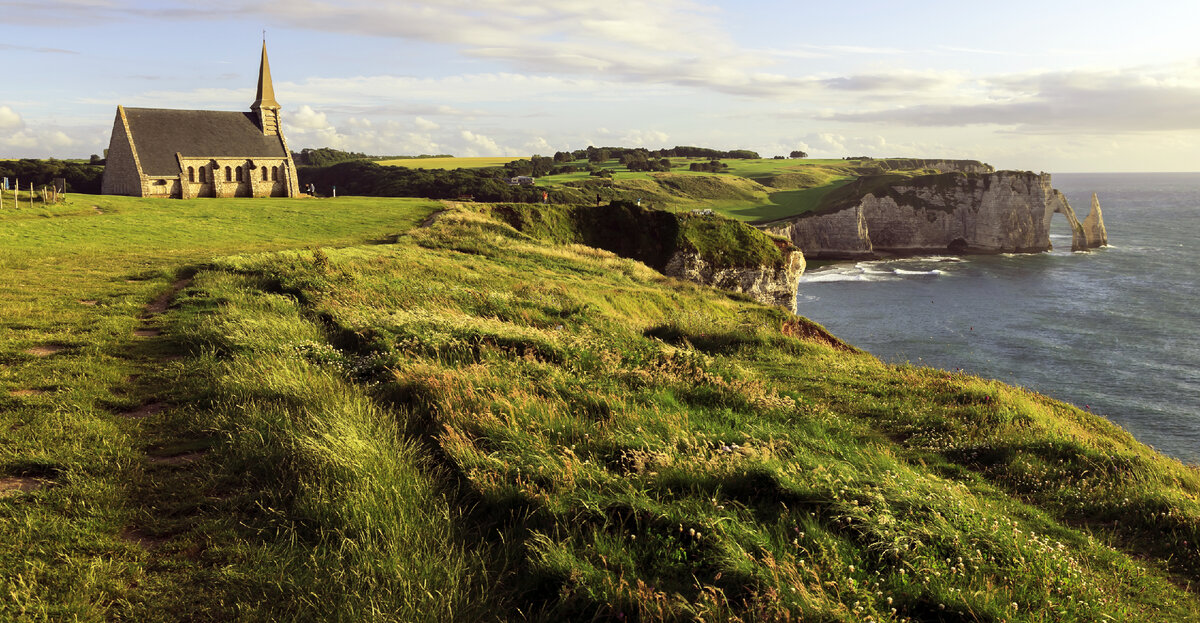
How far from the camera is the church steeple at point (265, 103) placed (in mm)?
70938

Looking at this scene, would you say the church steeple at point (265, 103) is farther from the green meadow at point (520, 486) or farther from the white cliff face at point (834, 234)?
the white cliff face at point (834, 234)

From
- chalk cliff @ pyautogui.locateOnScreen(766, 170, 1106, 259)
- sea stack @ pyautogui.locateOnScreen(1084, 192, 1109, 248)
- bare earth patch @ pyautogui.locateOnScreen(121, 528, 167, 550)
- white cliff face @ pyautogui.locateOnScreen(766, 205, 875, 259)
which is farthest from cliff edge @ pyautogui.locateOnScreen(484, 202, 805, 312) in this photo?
sea stack @ pyautogui.locateOnScreen(1084, 192, 1109, 248)

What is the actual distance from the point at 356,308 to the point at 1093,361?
5500 centimetres

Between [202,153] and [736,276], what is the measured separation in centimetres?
5570

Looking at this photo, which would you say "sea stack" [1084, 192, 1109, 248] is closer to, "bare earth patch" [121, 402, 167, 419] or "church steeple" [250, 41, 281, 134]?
"church steeple" [250, 41, 281, 134]

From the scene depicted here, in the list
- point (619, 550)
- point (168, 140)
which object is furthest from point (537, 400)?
point (168, 140)

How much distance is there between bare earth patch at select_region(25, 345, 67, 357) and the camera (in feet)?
35.2

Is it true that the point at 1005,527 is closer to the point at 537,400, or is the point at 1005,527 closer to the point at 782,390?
the point at 537,400

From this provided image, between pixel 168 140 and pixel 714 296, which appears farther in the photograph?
pixel 168 140

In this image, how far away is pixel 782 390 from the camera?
12492 mm

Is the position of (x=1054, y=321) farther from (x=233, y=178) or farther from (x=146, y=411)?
(x=233, y=178)

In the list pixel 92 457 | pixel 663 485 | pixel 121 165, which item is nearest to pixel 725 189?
pixel 121 165

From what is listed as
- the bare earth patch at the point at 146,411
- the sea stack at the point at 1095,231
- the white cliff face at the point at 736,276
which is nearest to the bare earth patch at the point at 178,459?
the bare earth patch at the point at 146,411

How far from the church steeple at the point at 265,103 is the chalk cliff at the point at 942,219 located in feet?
258
